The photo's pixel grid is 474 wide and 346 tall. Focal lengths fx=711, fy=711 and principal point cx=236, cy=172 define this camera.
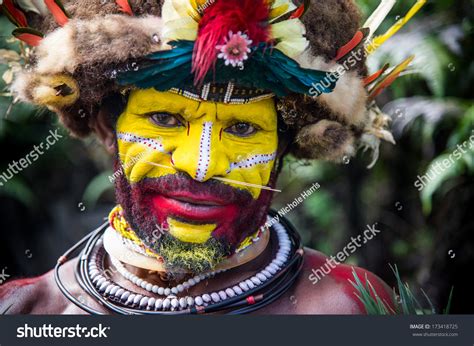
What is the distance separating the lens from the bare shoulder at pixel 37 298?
243cm

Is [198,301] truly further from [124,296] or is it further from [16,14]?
[16,14]

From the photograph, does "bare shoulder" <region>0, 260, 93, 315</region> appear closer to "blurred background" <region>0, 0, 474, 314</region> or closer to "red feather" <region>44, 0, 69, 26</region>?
"red feather" <region>44, 0, 69, 26</region>

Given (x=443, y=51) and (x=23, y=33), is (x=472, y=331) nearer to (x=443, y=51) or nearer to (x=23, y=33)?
(x=443, y=51)

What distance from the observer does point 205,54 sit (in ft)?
6.59

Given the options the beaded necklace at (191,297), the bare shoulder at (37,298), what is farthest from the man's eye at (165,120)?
the bare shoulder at (37,298)

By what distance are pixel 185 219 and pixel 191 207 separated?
0.15ft

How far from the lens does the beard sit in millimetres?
2174

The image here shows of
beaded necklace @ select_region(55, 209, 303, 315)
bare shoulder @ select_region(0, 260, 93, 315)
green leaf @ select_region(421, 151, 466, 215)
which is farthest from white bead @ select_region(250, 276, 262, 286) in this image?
green leaf @ select_region(421, 151, 466, 215)

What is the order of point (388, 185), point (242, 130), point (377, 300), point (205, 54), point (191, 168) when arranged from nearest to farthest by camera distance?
point (205, 54)
point (191, 168)
point (242, 130)
point (377, 300)
point (388, 185)

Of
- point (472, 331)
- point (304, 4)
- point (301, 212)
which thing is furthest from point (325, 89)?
point (301, 212)

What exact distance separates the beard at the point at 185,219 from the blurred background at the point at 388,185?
37.6 inches

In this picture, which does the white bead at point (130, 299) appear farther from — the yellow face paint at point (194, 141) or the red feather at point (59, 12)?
the red feather at point (59, 12)

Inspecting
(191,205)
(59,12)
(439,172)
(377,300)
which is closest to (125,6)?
(59,12)

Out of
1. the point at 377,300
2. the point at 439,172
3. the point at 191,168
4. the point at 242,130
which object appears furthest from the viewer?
the point at 439,172
